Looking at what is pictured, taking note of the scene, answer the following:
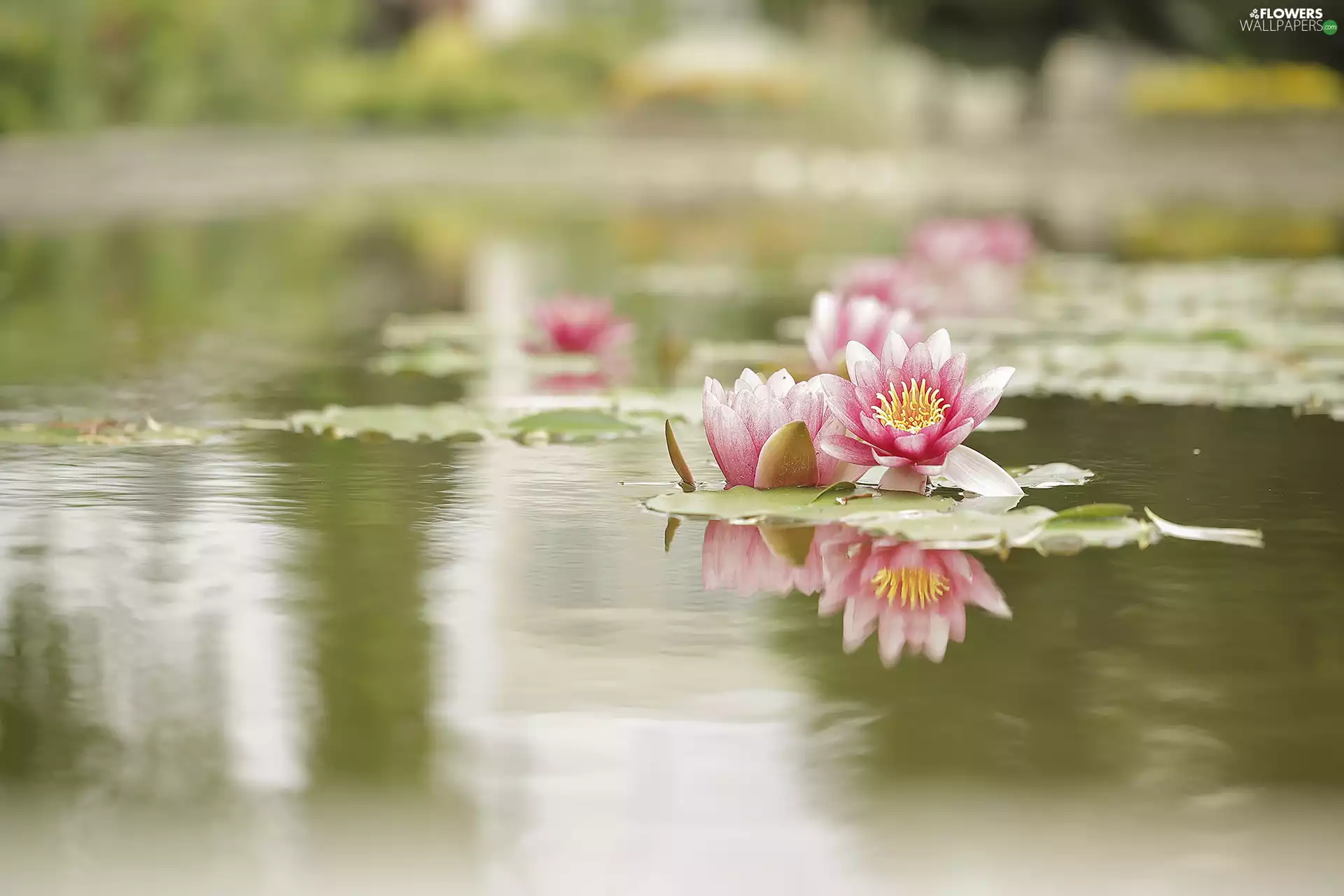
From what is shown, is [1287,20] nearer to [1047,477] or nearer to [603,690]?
[1047,477]

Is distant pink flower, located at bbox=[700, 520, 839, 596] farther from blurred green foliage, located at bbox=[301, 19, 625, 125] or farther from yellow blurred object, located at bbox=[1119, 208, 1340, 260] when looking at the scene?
blurred green foliage, located at bbox=[301, 19, 625, 125]

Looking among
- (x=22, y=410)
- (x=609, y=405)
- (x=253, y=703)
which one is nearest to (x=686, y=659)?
(x=253, y=703)

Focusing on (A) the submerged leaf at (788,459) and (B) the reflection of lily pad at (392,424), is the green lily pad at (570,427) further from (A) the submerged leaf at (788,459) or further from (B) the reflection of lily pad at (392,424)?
(A) the submerged leaf at (788,459)

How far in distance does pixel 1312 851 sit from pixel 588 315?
2818 millimetres

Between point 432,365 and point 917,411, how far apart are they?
5.93ft

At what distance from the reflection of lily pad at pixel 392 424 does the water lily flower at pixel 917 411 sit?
84 centimetres

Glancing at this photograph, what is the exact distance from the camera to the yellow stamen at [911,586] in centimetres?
195

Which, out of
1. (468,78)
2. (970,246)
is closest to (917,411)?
(970,246)

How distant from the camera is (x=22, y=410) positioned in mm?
3373

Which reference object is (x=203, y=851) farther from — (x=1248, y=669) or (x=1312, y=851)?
(x=1248, y=669)

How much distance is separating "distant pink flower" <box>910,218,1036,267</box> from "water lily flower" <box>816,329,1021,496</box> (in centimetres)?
340

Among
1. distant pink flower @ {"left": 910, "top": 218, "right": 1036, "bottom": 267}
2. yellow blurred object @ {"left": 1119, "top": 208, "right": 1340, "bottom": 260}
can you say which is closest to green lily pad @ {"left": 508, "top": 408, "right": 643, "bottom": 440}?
distant pink flower @ {"left": 910, "top": 218, "right": 1036, "bottom": 267}

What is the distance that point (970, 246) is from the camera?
19.0 ft

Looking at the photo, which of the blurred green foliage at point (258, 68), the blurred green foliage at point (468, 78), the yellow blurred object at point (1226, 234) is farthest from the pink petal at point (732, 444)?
the blurred green foliage at point (468, 78)
